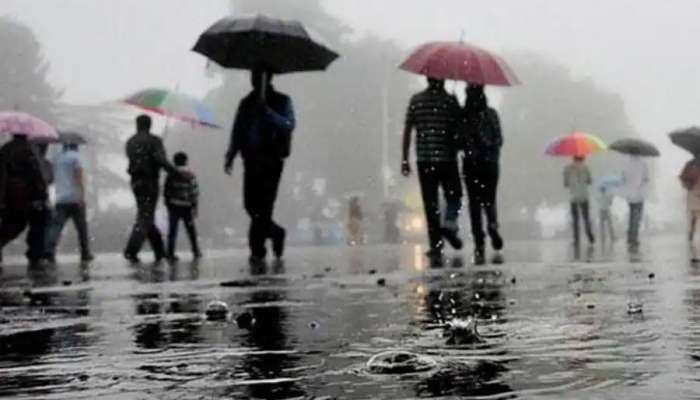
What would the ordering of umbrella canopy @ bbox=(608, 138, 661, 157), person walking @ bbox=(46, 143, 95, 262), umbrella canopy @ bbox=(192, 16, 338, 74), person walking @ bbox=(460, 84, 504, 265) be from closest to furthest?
person walking @ bbox=(460, 84, 504, 265)
umbrella canopy @ bbox=(192, 16, 338, 74)
person walking @ bbox=(46, 143, 95, 262)
umbrella canopy @ bbox=(608, 138, 661, 157)

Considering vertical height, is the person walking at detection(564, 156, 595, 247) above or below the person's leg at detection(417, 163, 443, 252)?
above

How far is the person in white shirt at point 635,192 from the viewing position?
69.2ft

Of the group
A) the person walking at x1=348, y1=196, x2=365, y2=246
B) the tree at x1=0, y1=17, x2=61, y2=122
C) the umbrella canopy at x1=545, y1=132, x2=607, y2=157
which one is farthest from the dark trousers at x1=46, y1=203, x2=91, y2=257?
the tree at x1=0, y1=17, x2=61, y2=122

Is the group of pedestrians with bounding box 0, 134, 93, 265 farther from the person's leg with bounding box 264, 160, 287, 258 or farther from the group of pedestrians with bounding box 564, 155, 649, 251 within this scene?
the group of pedestrians with bounding box 564, 155, 649, 251

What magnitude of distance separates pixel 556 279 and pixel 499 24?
416 feet

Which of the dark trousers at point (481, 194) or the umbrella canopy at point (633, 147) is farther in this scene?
the umbrella canopy at point (633, 147)

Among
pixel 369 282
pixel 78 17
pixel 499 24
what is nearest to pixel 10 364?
pixel 369 282

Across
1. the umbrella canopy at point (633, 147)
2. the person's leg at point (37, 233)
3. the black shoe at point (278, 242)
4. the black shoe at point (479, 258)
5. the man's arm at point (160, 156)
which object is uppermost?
the umbrella canopy at point (633, 147)

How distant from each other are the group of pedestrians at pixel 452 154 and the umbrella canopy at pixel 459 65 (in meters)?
0.19

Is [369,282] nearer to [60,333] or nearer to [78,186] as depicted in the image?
[60,333]

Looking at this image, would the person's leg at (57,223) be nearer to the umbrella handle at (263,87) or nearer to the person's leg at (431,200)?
the umbrella handle at (263,87)

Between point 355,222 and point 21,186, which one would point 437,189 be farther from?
point 355,222

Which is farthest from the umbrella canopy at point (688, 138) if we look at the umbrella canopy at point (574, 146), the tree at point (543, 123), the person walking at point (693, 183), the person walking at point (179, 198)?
the tree at point (543, 123)

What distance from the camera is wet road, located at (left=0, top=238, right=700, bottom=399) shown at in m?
2.94
